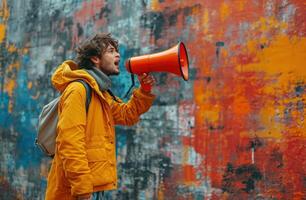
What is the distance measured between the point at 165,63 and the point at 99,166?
81 cm

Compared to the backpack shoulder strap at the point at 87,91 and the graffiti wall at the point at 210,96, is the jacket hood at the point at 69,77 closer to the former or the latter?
the backpack shoulder strap at the point at 87,91

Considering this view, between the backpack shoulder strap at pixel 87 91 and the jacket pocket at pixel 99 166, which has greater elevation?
the backpack shoulder strap at pixel 87 91

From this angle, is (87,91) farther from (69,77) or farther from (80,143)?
(80,143)

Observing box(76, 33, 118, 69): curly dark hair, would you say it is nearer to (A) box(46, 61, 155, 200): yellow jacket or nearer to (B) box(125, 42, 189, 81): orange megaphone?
(A) box(46, 61, 155, 200): yellow jacket

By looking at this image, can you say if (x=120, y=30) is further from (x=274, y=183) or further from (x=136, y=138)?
(x=274, y=183)

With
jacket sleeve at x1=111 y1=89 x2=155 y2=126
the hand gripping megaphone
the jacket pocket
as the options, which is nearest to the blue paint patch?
jacket sleeve at x1=111 y1=89 x2=155 y2=126

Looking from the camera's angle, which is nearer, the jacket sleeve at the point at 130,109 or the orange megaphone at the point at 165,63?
the orange megaphone at the point at 165,63

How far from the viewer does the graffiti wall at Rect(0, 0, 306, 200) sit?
3.67 m

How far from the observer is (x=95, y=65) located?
3059 millimetres

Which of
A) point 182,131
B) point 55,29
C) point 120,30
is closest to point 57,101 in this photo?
point 182,131

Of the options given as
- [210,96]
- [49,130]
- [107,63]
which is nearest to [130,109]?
[107,63]

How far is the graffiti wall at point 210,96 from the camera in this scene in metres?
3.67

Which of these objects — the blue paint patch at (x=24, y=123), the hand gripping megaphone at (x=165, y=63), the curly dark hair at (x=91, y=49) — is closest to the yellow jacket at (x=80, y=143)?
the curly dark hair at (x=91, y=49)

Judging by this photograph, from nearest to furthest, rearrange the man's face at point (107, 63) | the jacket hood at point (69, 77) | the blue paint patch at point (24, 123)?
the jacket hood at point (69, 77)
the man's face at point (107, 63)
the blue paint patch at point (24, 123)
